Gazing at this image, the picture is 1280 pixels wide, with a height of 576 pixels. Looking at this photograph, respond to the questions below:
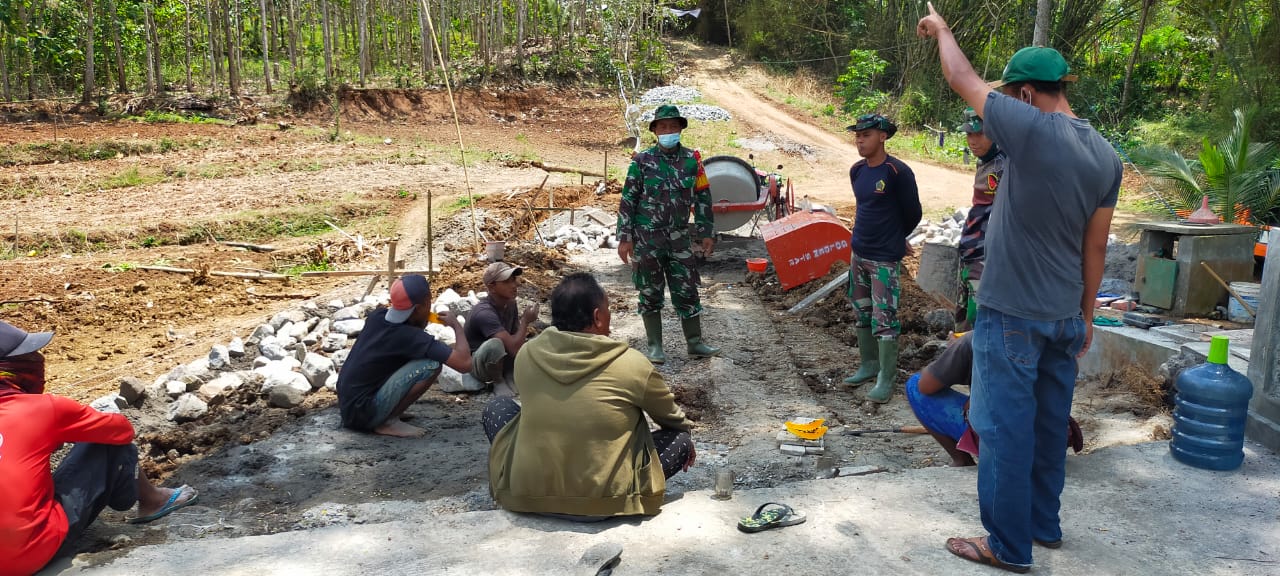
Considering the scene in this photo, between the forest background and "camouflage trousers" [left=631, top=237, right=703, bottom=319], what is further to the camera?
the forest background

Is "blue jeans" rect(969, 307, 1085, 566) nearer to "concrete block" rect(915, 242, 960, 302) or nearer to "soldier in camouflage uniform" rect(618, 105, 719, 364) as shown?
"soldier in camouflage uniform" rect(618, 105, 719, 364)

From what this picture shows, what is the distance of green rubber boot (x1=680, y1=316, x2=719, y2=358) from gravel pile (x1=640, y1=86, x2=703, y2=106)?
67.4ft

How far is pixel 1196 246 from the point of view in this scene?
6367 millimetres

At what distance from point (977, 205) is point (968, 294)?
837 millimetres

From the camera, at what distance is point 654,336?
6723 millimetres

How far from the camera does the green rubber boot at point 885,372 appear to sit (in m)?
5.69

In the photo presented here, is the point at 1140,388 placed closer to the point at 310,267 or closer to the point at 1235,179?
the point at 1235,179

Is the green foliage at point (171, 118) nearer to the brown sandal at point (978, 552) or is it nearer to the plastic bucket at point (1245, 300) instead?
the plastic bucket at point (1245, 300)

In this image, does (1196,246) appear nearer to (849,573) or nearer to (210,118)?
(849,573)

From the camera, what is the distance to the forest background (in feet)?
66.8

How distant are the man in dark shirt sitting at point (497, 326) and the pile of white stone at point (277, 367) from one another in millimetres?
459

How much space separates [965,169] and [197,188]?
1582 centimetres

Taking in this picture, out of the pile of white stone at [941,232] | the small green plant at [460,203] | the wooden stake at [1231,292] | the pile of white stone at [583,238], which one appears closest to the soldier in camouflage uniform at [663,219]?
the wooden stake at [1231,292]

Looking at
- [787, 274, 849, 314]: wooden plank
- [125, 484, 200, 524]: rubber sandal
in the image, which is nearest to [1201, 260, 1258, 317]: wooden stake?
[787, 274, 849, 314]: wooden plank
